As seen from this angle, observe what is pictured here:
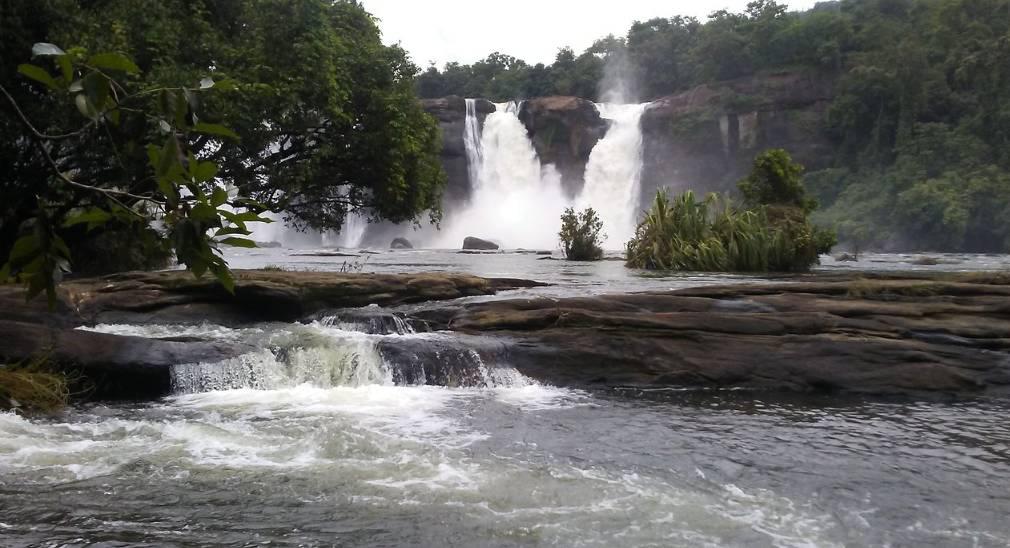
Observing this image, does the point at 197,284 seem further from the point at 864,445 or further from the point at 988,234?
the point at 988,234

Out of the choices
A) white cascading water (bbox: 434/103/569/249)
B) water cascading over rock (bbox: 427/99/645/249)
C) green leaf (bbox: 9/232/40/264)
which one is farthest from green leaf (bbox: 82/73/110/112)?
white cascading water (bbox: 434/103/569/249)

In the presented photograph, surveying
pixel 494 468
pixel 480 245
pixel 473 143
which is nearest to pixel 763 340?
pixel 494 468

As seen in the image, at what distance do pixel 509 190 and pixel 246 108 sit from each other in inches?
1567

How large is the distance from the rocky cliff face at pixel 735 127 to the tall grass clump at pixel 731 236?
3201 centimetres

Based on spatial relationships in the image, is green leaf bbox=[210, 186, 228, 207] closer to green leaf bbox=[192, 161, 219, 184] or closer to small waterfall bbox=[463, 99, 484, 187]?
green leaf bbox=[192, 161, 219, 184]

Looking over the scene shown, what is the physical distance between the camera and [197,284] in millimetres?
11648

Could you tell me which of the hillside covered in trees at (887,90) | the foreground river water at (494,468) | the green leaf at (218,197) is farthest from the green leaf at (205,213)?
the hillside covered in trees at (887,90)

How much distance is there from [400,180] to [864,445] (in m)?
10.3

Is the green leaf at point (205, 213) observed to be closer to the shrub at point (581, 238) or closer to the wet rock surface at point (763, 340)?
the wet rock surface at point (763, 340)

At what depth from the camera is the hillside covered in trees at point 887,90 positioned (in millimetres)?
44188

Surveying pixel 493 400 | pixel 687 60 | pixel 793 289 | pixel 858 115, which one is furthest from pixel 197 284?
pixel 687 60

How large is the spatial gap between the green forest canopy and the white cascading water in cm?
3161

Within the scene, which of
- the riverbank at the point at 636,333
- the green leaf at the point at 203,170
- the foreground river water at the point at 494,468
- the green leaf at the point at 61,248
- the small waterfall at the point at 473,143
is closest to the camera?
the green leaf at the point at 203,170

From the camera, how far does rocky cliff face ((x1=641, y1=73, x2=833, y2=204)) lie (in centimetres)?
5553
